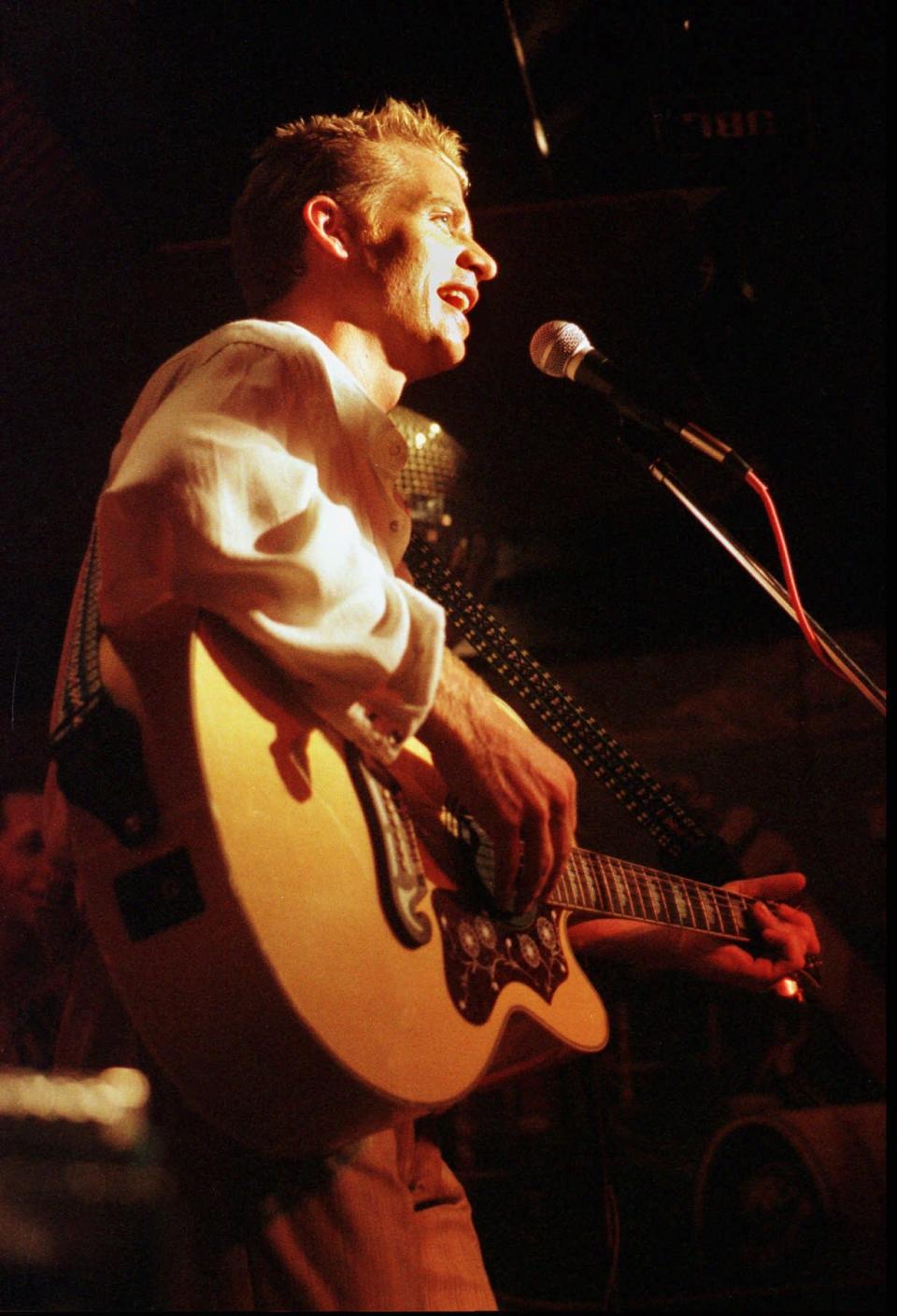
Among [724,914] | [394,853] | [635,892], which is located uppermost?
[394,853]

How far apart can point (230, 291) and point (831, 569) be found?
2198 mm

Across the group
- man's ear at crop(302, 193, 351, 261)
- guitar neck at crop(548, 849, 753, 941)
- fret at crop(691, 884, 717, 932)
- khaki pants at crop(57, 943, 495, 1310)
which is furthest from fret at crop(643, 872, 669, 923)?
man's ear at crop(302, 193, 351, 261)

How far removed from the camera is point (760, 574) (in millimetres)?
1823

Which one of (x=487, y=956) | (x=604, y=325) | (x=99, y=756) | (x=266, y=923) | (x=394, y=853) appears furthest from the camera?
(x=604, y=325)

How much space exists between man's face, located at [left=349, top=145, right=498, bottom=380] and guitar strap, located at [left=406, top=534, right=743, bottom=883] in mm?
470

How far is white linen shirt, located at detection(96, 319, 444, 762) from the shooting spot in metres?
1.24

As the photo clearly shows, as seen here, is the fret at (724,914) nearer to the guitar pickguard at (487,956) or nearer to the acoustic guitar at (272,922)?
the guitar pickguard at (487,956)

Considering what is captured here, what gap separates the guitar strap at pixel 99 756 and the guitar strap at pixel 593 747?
934 millimetres

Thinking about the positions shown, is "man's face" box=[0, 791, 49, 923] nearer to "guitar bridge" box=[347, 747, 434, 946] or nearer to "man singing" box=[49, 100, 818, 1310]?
"man singing" box=[49, 100, 818, 1310]

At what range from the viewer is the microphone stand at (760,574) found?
1.77 m

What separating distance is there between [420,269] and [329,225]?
0.22 metres

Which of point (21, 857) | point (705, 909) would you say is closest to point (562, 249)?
point (705, 909)

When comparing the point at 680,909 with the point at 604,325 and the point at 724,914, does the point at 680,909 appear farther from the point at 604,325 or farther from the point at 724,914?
the point at 604,325

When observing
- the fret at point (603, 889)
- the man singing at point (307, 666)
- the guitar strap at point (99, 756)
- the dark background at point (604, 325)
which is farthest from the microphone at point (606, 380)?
the guitar strap at point (99, 756)
